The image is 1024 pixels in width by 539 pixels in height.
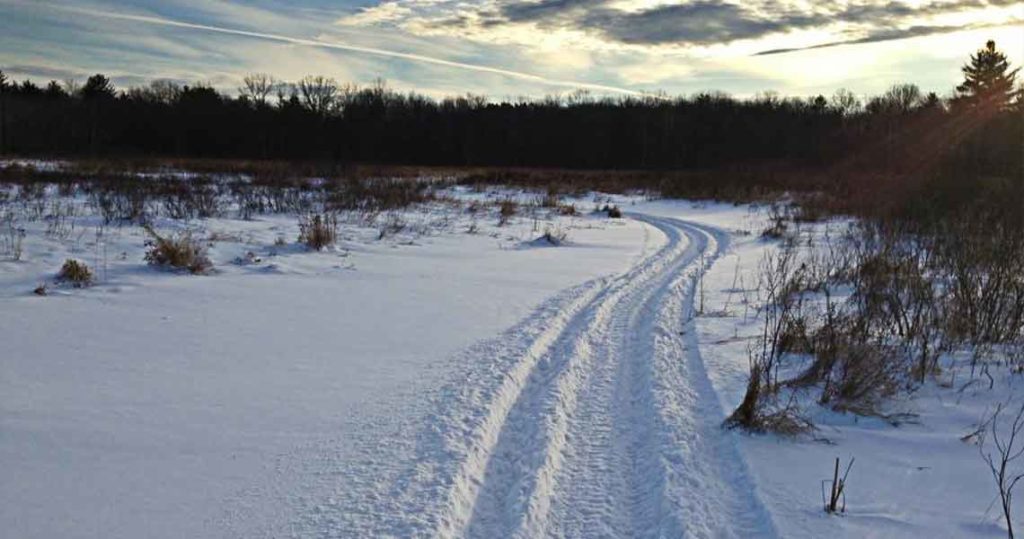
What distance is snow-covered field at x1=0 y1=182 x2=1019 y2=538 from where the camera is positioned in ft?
9.86

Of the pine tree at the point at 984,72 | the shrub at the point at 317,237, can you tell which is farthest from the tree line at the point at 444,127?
the shrub at the point at 317,237

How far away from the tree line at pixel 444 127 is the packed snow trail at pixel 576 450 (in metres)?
59.6

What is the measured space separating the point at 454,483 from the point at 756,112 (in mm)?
77994

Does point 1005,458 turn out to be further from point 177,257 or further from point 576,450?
point 177,257

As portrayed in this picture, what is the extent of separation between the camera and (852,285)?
8.60 m

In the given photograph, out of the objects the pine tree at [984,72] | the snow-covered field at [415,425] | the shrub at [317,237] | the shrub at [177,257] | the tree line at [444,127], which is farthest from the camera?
the tree line at [444,127]

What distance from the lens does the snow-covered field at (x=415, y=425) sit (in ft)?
9.86

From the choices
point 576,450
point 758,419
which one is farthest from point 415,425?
point 758,419

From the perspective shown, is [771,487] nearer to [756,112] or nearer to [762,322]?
[762,322]

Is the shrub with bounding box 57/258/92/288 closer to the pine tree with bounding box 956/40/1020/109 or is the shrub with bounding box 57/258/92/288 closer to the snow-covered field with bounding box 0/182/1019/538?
the snow-covered field with bounding box 0/182/1019/538

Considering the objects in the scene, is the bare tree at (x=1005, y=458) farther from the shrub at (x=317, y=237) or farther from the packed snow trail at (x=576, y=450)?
the shrub at (x=317, y=237)

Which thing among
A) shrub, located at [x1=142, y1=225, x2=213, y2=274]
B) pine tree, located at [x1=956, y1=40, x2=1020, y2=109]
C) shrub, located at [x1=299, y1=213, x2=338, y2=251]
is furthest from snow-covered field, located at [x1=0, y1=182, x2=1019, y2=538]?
pine tree, located at [x1=956, y1=40, x2=1020, y2=109]

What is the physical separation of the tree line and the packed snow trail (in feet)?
195

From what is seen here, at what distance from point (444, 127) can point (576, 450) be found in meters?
73.4
